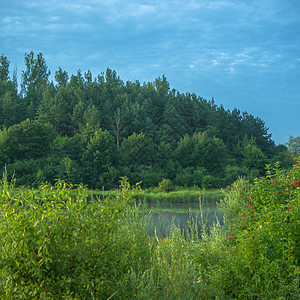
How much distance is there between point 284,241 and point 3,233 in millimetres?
3762

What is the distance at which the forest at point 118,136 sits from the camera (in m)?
36.1

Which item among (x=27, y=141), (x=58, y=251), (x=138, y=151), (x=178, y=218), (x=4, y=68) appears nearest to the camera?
(x=58, y=251)

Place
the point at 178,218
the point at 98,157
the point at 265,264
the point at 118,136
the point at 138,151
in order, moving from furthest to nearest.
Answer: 1. the point at 118,136
2. the point at 138,151
3. the point at 98,157
4. the point at 178,218
5. the point at 265,264

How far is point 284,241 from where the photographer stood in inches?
193

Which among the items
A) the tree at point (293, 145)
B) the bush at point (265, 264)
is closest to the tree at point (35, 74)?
the tree at point (293, 145)

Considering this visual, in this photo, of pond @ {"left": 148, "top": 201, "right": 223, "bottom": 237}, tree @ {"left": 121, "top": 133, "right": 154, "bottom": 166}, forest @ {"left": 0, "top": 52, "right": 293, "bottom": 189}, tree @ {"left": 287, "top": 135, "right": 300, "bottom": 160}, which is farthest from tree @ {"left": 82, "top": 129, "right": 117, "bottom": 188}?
tree @ {"left": 287, "top": 135, "right": 300, "bottom": 160}

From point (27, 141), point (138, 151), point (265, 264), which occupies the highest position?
point (27, 141)

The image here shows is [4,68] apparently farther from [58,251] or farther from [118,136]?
[58,251]

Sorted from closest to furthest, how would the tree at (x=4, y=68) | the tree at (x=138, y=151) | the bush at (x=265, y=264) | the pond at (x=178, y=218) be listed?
the bush at (x=265, y=264), the pond at (x=178, y=218), the tree at (x=138, y=151), the tree at (x=4, y=68)

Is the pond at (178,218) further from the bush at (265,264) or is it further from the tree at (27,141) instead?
the tree at (27,141)

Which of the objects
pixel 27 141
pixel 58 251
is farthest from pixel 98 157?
pixel 58 251

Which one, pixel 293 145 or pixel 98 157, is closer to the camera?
pixel 98 157

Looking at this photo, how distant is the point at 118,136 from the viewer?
47406 millimetres

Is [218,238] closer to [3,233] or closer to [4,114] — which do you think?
[3,233]
